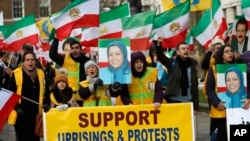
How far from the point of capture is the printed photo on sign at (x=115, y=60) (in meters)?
9.98

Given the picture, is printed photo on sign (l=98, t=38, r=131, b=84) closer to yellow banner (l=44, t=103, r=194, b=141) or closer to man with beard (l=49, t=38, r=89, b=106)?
yellow banner (l=44, t=103, r=194, b=141)

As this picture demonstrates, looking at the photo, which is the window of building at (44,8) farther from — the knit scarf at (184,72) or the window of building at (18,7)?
the knit scarf at (184,72)

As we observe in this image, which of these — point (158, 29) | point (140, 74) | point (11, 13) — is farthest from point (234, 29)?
point (11, 13)

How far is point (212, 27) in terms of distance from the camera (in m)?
14.8

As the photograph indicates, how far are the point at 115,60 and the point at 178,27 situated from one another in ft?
10.6

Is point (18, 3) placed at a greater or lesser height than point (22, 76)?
greater

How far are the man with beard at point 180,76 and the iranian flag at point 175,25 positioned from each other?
2.99 ft

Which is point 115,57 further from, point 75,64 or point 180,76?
point 180,76

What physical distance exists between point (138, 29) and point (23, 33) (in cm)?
447

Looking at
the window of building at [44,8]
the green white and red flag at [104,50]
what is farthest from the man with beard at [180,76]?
the window of building at [44,8]

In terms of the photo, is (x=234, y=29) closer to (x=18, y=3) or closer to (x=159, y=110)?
(x=159, y=110)

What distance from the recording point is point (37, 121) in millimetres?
10281

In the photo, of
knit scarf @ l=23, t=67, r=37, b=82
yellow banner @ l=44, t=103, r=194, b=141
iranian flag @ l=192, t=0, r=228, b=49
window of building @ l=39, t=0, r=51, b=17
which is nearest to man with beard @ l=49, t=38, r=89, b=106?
knit scarf @ l=23, t=67, r=37, b=82

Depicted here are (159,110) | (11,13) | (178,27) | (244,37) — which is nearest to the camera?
(159,110)
